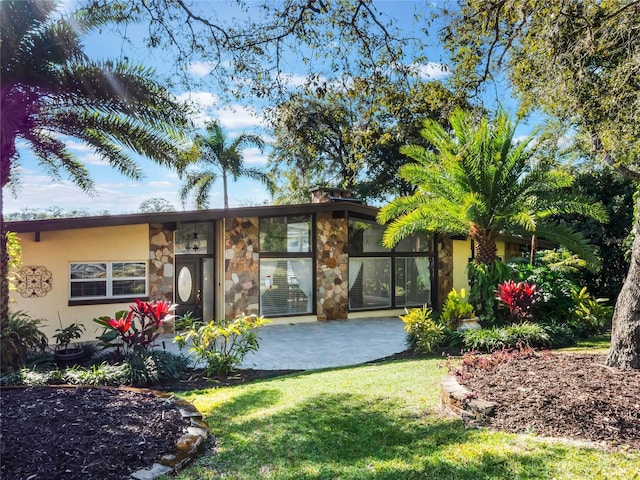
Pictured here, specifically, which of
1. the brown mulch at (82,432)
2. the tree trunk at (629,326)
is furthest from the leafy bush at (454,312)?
the brown mulch at (82,432)

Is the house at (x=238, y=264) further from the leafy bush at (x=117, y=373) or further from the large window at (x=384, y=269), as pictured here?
the leafy bush at (x=117, y=373)

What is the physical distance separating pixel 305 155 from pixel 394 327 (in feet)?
41.8

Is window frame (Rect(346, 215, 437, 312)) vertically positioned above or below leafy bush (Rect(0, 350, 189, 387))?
above

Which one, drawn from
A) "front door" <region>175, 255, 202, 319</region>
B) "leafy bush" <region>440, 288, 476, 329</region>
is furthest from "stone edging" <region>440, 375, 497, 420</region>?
"front door" <region>175, 255, 202, 319</region>

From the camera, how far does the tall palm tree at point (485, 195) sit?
32.6 feet

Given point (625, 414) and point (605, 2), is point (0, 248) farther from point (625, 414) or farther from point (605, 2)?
point (605, 2)

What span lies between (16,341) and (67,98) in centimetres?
413

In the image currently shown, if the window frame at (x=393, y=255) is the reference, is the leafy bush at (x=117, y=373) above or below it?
below

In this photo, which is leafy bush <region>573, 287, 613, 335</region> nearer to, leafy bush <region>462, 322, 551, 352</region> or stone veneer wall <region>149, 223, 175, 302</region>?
leafy bush <region>462, 322, 551, 352</region>

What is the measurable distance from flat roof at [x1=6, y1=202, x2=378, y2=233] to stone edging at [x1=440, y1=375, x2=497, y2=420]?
7863mm

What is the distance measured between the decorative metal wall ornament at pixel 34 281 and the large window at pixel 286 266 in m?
5.19

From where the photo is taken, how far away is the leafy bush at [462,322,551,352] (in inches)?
323

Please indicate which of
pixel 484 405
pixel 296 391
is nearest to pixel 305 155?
pixel 296 391

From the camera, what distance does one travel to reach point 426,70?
5828mm
